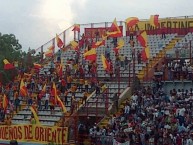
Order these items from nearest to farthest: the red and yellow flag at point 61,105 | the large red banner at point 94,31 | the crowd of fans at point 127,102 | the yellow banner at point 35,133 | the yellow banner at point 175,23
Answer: the crowd of fans at point 127,102
the yellow banner at point 35,133
the red and yellow flag at point 61,105
the yellow banner at point 175,23
the large red banner at point 94,31

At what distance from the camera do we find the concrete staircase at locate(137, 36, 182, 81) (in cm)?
3067

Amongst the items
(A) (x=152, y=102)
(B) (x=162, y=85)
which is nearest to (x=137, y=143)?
(A) (x=152, y=102)

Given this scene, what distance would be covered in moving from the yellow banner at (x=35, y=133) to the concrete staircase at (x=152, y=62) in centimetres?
702

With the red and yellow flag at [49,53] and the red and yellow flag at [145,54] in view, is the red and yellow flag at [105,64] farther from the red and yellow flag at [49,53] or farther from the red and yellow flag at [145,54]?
the red and yellow flag at [49,53]

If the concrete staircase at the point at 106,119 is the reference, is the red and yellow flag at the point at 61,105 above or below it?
above

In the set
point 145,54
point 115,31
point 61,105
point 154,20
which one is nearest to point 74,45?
point 115,31

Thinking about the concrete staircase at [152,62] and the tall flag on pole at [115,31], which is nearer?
the concrete staircase at [152,62]

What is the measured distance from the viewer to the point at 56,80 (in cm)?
3394

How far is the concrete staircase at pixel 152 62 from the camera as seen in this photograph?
30.7m

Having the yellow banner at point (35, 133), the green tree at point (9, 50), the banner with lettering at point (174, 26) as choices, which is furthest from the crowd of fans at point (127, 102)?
the green tree at point (9, 50)

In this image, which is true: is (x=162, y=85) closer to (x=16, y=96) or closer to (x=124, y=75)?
(x=124, y=75)

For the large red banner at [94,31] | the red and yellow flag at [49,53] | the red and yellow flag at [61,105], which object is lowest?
the red and yellow flag at [61,105]

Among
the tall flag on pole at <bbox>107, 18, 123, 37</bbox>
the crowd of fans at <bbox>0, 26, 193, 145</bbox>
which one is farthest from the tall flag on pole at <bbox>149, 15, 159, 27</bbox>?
the crowd of fans at <bbox>0, 26, 193, 145</bbox>

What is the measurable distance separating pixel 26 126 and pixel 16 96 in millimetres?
5849
